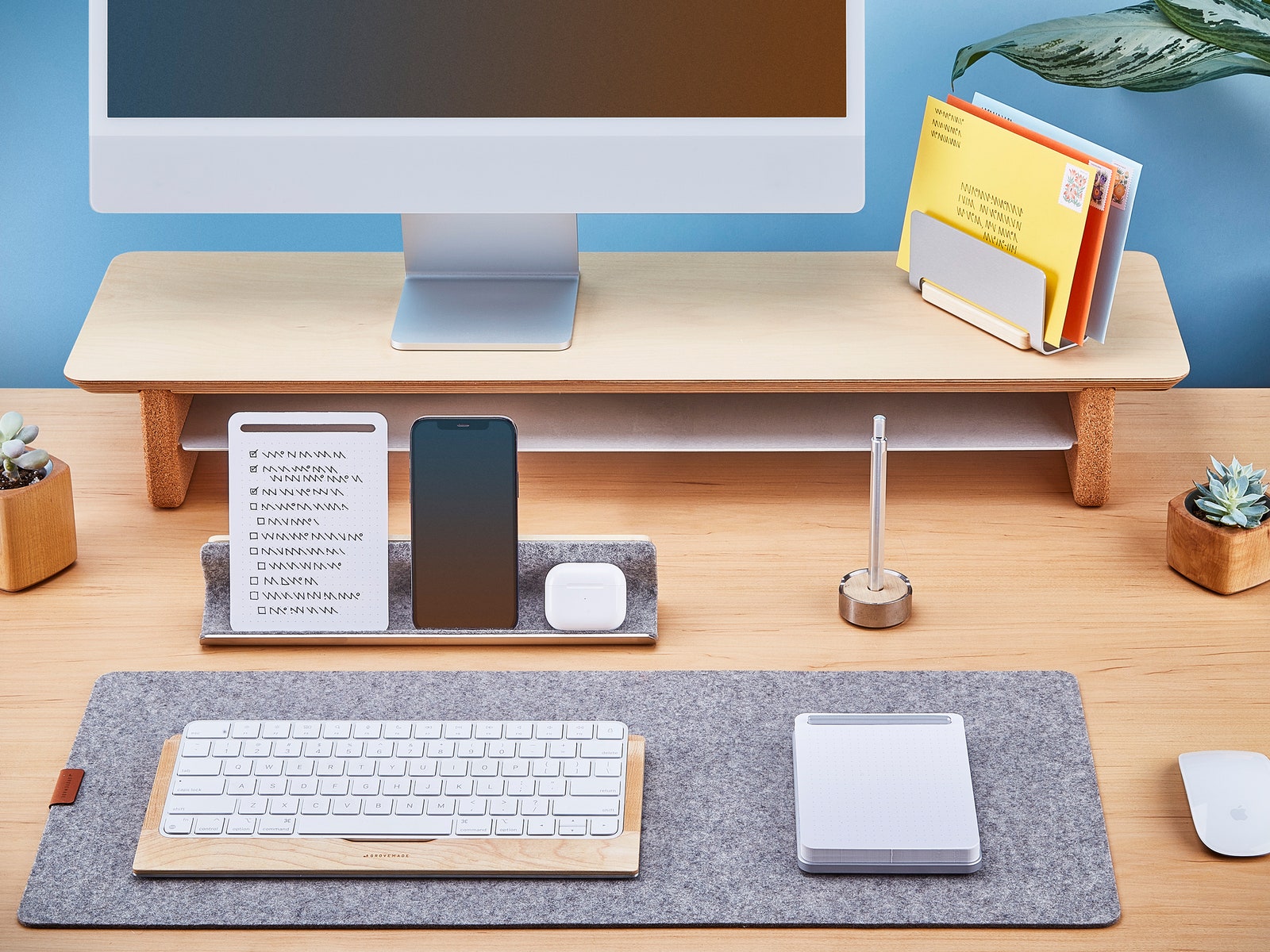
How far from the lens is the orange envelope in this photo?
1090 millimetres

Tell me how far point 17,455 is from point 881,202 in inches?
37.8

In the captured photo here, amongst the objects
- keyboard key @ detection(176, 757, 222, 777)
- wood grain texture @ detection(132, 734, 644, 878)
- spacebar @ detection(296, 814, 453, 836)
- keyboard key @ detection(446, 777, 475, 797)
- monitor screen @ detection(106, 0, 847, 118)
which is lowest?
wood grain texture @ detection(132, 734, 644, 878)

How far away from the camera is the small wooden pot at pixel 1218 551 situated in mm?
1058

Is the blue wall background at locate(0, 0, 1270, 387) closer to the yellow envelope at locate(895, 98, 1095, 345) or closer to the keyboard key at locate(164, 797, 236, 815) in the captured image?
the yellow envelope at locate(895, 98, 1095, 345)

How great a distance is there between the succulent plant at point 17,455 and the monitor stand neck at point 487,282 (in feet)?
0.99

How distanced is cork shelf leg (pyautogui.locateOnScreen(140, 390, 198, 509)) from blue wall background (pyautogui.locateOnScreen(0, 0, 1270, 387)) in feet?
1.49

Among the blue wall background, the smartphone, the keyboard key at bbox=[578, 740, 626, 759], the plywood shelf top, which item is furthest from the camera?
the blue wall background

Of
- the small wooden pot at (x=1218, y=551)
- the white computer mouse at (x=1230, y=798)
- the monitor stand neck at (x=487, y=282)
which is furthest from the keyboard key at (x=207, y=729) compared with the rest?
the small wooden pot at (x=1218, y=551)

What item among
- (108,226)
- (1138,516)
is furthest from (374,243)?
(1138,516)

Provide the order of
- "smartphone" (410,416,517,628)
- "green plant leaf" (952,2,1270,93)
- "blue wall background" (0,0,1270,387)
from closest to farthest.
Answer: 1. "smartphone" (410,416,517,628)
2. "green plant leaf" (952,2,1270,93)
3. "blue wall background" (0,0,1270,387)

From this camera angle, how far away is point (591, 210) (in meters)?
1.11

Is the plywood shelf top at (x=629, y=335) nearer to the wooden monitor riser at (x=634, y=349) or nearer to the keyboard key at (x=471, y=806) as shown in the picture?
the wooden monitor riser at (x=634, y=349)

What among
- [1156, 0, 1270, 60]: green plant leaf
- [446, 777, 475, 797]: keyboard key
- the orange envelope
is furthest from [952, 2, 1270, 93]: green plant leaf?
[446, 777, 475, 797]: keyboard key

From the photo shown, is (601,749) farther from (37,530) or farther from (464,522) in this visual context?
(37,530)
